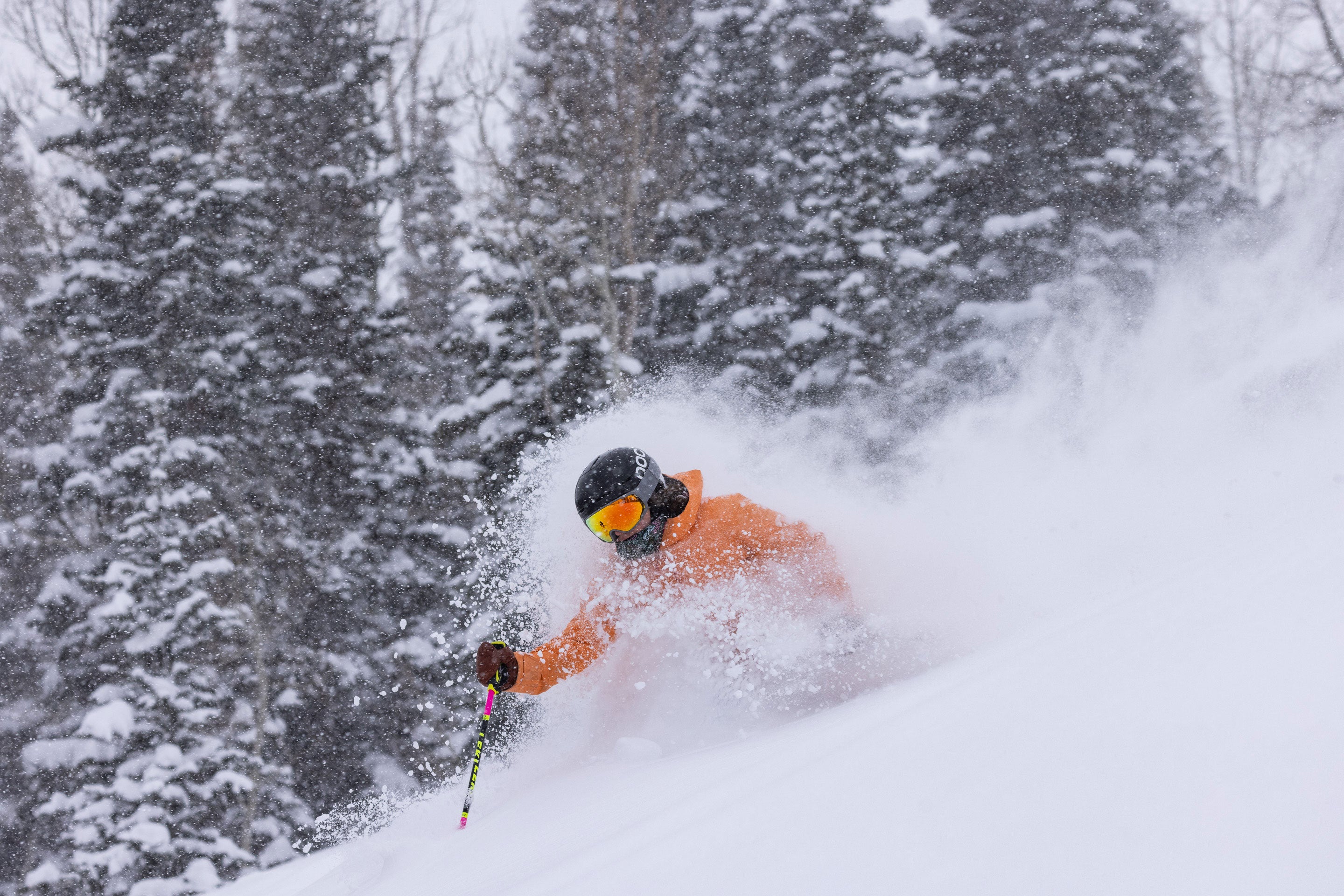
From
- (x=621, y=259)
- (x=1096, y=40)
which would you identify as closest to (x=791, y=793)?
(x=621, y=259)

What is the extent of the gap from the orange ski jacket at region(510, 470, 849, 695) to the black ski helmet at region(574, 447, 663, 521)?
0.85ft

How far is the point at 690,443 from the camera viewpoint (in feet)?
21.3

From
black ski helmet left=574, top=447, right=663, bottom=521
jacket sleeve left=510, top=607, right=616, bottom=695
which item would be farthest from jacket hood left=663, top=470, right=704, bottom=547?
jacket sleeve left=510, top=607, right=616, bottom=695

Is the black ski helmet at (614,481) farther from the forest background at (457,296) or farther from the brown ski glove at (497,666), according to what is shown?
the forest background at (457,296)

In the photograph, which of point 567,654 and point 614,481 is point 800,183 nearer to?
point 614,481

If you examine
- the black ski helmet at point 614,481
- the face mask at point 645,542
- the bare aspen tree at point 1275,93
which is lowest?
the face mask at point 645,542

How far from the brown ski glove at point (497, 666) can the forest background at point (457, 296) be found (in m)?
7.69

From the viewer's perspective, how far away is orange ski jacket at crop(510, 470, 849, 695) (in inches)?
189

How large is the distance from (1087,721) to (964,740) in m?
0.29

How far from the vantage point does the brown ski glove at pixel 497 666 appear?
4473mm

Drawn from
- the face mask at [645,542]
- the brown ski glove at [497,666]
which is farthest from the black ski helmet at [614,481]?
the brown ski glove at [497,666]

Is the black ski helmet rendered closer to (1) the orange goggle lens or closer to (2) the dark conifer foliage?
(1) the orange goggle lens

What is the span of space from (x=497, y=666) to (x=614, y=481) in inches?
42.1

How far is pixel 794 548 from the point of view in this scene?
4.82m
